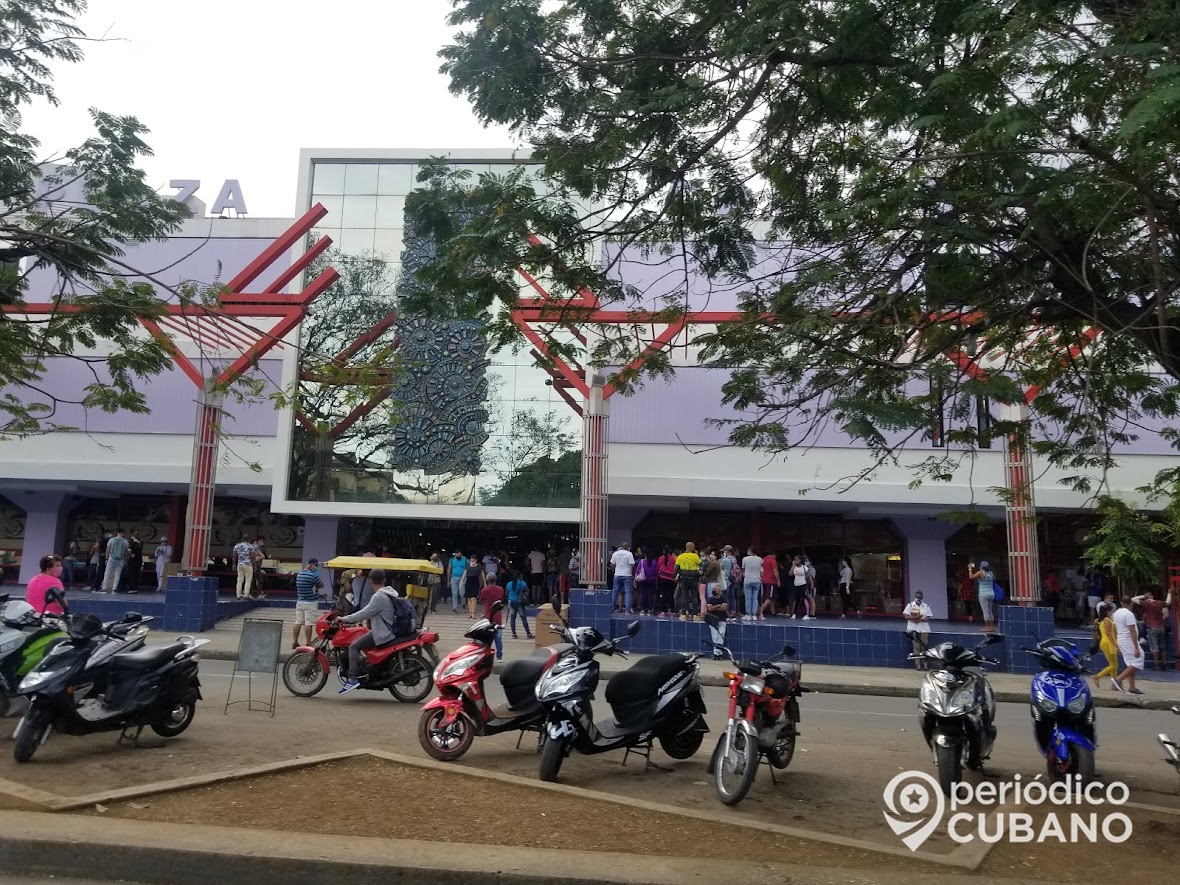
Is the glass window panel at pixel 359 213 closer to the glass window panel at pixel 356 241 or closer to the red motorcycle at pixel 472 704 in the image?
the glass window panel at pixel 356 241

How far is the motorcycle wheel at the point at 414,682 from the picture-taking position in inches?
391

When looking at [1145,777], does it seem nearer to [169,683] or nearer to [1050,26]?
[1050,26]

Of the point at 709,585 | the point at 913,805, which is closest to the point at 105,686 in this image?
the point at 913,805

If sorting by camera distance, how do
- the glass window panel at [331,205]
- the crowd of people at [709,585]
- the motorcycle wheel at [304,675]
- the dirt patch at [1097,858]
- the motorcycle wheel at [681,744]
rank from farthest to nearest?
1. the glass window panel at [331,205]
2. the crowd of people at [709,585]
3. the motorcycle wheel at [304,675]
4. the motorcycle wheel at [681,744]
5. the dirt patch at [1097,858]

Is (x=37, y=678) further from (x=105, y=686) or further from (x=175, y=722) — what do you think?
(x=175, y=722)

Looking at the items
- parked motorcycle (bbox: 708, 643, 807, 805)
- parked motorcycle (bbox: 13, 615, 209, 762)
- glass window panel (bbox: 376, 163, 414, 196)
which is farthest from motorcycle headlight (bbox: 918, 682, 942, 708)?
glass window panel (bbox: 376, 163, 414, 196)

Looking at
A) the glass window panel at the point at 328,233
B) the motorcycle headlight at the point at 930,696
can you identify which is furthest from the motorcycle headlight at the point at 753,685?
the glass window panel at the point at 328,233

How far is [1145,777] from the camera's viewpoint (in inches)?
288

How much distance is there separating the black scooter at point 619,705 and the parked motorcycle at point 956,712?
1.83 m

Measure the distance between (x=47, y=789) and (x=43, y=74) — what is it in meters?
6.82

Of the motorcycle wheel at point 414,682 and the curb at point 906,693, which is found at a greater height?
the motorcycle wheel at point 414,682

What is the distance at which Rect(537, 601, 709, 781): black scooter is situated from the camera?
20.4 feet

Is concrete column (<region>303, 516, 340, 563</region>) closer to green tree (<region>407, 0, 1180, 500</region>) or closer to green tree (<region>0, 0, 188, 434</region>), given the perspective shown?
green tree (<region>0, 0, 188, 434</region>)

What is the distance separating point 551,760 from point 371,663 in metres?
4.24
